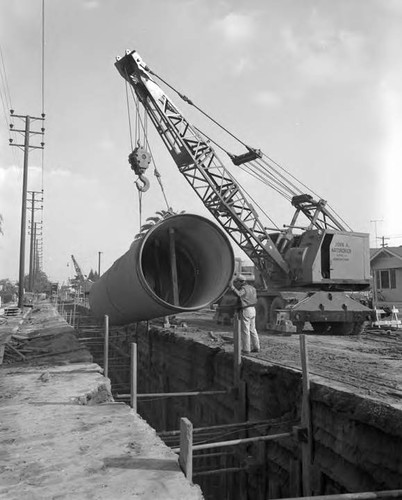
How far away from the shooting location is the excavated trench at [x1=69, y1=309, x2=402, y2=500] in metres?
4.76

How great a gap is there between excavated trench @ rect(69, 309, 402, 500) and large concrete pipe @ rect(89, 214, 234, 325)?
117cm

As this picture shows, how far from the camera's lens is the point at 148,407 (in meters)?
13.0

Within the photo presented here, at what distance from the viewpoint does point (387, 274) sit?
89.8 feet

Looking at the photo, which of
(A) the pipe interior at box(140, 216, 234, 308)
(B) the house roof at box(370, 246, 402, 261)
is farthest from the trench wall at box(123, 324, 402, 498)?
(B) the house roof at box(370, 246, 402, 261)

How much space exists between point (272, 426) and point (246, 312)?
7.53 ft

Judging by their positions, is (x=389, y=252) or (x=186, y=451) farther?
(x=389, y=252)

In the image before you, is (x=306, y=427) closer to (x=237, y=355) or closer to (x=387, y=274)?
(x=237, y=355)

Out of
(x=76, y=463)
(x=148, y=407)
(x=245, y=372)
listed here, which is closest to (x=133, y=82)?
(x=148, y=407)

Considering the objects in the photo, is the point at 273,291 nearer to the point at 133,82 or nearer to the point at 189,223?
the point at 189,223

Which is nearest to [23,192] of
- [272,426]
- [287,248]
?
[287,248]

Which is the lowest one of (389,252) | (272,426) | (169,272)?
(272,426)

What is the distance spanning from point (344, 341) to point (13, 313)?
21.1 meters

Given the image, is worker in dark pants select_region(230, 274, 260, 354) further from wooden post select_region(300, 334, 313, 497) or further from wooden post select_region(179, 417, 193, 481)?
wooden post select_region(179, 417, 193, 481)

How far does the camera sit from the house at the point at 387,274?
26141 mm
